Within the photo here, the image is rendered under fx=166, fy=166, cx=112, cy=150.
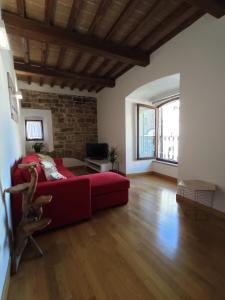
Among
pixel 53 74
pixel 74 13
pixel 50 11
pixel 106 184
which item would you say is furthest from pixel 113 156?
pixel 50 11

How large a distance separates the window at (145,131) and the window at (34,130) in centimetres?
343

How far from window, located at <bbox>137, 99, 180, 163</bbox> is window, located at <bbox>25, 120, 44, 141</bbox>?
3447mm

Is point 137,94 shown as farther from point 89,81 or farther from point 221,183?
point 221,183

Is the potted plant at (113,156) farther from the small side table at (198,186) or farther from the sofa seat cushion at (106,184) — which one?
the small side table at (198,186)

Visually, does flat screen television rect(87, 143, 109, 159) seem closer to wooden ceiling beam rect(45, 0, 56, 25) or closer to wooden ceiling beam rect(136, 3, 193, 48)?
wooden ceiling beam rect(136, 3, 193, 48)

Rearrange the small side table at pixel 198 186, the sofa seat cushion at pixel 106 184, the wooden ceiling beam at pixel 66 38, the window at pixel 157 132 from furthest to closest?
the window at pixel 157 132
the sofa seat cushion at pixel 106 184
the wooden ceiling beam at pixel 66 38
the small side table at pixel 198 186

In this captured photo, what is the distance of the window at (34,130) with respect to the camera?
563cm

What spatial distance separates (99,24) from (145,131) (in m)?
3.00

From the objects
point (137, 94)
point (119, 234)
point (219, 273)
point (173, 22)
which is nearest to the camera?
point (219, 273)

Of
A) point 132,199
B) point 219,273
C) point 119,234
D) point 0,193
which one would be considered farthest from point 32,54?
point 219,273

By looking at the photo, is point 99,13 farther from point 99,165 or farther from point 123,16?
point 99,165

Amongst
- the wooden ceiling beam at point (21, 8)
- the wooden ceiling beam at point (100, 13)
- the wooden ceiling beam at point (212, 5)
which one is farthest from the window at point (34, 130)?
the wooden ceiling beam at point (212, 5)

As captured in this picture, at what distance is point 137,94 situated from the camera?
452 centimetres

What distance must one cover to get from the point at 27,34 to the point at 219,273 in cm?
403
